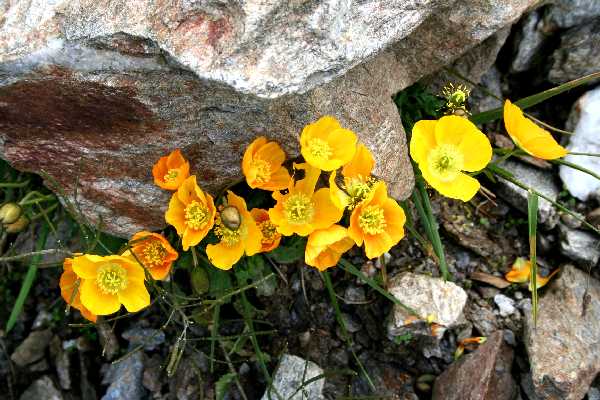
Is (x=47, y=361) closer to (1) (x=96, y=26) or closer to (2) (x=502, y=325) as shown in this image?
(1) (x=96, y=26)

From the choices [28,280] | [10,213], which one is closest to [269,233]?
[10,213]

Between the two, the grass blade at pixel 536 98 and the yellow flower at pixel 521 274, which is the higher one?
the grass blade at pixel 536 98

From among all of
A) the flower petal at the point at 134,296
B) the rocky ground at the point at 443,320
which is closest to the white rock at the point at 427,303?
the rocky ground at the point at 443,320

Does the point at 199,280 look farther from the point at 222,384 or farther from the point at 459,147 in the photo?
the point at 459,147

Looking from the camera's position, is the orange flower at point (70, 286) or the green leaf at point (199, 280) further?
the green leaf at point (199, 280)

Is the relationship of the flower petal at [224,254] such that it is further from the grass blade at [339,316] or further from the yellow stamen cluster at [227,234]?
the grass blade at [339,316]

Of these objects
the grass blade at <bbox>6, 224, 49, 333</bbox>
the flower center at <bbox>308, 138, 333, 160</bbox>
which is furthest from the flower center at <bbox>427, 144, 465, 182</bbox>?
the grass blade at <bbox>6, 224, 49, 333</bbox>
